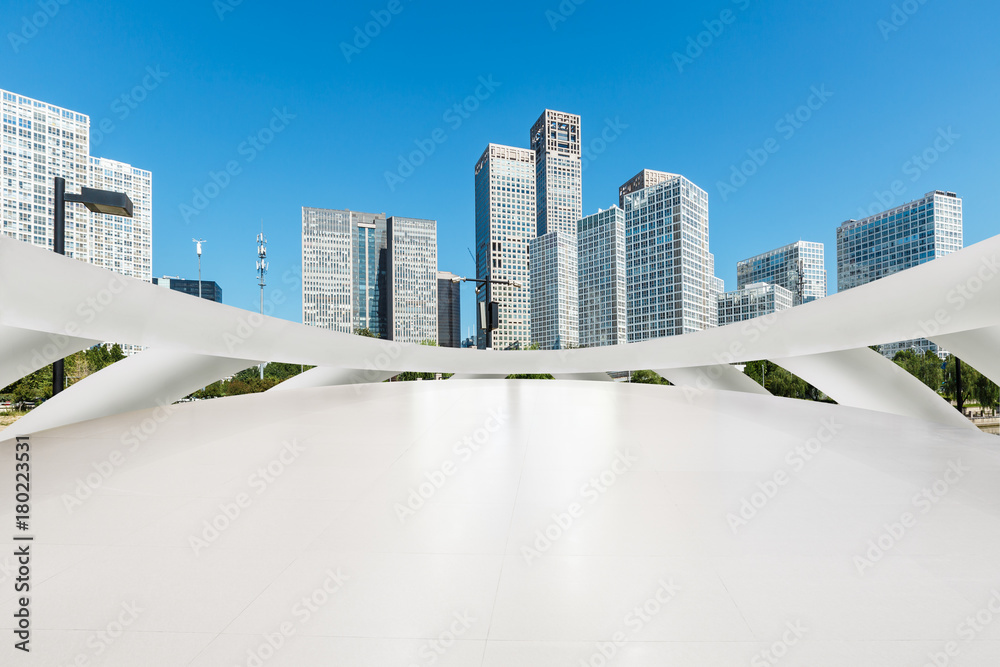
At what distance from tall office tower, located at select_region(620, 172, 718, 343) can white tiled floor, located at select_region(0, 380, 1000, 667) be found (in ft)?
354

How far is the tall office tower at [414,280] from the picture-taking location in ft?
328

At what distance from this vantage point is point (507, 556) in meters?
2.12

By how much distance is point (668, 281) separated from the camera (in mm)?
109688

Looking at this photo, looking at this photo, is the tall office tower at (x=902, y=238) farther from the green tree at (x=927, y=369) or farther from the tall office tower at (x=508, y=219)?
the tall office tower at (x=508, y=219)

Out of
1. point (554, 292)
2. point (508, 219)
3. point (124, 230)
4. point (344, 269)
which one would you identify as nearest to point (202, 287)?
point (344, 269)

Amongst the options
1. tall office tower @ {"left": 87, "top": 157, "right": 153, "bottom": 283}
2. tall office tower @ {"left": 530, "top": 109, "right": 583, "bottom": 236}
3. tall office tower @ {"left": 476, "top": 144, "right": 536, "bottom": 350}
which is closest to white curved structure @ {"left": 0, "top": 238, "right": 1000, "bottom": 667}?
tall office tower @ {"left": 87, "top": 157, "right": 153, "bottom": 283}
